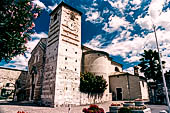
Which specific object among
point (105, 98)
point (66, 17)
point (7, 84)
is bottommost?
point (105, 98)

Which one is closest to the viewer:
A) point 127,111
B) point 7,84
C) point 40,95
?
point 127,111

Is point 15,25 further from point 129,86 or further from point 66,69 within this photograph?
point 129,86

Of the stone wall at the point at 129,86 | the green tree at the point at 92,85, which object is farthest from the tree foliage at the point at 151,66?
the green tree at the point at 92,85

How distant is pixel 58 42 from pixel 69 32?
3.90 metres

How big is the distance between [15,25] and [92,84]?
18426mm

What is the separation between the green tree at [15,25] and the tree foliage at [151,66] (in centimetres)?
2583

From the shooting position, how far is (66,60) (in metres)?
22.7

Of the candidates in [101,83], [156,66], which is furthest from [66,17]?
[156,66]

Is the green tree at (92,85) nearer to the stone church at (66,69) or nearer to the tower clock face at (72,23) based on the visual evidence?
the stone church at (66,69)

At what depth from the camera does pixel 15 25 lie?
8164 millimetres

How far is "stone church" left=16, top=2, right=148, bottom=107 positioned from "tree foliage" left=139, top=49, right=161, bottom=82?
241 centimetres

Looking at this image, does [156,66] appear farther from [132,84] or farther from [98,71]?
[98,71]

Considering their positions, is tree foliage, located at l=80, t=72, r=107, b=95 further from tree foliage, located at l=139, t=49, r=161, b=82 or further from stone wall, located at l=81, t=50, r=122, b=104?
tree foliage, located at l=139, t=49, r=161, b=82

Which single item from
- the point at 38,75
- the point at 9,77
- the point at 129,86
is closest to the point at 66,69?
the point at 38,75
